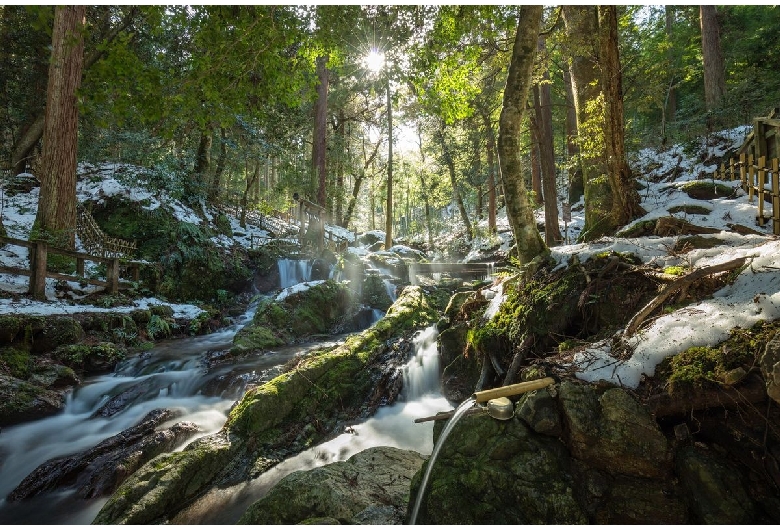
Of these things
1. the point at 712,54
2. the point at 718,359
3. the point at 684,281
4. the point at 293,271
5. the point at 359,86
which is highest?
the point at 359,86

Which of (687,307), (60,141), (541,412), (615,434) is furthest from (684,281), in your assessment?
(60,141)

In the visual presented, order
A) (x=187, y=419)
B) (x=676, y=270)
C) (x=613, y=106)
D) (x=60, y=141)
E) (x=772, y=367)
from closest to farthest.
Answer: (x=772, y=367), (x=676, y=270), (x=187, y=419), (x=613, y=106), (x=60, y=141)

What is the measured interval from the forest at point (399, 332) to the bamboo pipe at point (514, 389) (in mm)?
27

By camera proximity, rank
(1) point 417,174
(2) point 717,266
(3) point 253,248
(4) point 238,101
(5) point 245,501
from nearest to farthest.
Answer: (2) point 717,266 < (5) point 245,501 < (4) point 238,101 < (3) point 253,248 < (1) point 417,174

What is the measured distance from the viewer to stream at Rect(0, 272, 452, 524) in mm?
4578

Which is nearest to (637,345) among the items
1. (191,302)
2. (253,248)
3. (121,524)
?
(121,524)

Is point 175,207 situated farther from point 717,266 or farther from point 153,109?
point 717,266

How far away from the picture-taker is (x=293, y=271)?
Answer: 686 inches

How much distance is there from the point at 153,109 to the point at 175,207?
14.2 meters

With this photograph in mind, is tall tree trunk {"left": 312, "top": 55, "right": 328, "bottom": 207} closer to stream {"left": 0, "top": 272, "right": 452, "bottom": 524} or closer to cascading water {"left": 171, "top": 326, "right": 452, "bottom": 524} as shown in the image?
stream {"left": 0, "top": 272, "right": 452, "bottom": 524}

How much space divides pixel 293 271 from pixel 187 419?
1128 cm

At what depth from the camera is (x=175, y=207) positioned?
1705cm

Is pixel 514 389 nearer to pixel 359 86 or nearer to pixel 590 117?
pixel 590 117

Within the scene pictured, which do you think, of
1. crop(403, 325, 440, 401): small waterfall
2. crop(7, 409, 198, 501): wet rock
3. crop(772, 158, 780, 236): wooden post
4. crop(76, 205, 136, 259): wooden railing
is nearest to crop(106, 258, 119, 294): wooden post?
crop(76, 205, 136, 259): wooden railing
